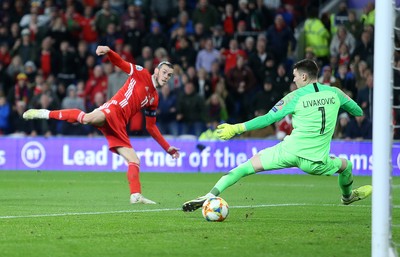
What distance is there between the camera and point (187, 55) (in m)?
26.2

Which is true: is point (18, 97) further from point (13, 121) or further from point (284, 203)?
point (284, 203)

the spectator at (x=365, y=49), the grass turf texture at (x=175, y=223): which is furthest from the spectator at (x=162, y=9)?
the grass turf texture at (x=175, y=223)

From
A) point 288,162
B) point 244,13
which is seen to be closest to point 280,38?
point 244,13

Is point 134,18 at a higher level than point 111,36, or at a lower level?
higher

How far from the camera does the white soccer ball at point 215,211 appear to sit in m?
11.2

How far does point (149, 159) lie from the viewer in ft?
77.7

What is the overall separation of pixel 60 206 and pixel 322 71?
11.9 meters

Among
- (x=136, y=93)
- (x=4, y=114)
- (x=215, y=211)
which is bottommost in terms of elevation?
(x=215, y=211)

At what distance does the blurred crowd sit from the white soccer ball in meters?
11.8

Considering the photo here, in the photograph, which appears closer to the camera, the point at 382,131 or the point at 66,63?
the point at 382,131

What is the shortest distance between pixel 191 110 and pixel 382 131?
16.8m

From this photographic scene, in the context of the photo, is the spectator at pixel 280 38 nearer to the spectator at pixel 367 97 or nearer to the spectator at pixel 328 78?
Result: the spectator at pixel 328 78

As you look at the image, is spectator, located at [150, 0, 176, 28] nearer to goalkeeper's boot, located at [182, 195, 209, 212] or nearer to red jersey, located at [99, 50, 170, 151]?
red jersey, located at [99, 50, 170, 151]

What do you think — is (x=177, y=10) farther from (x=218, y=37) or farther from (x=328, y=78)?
(x=328, y=78)
